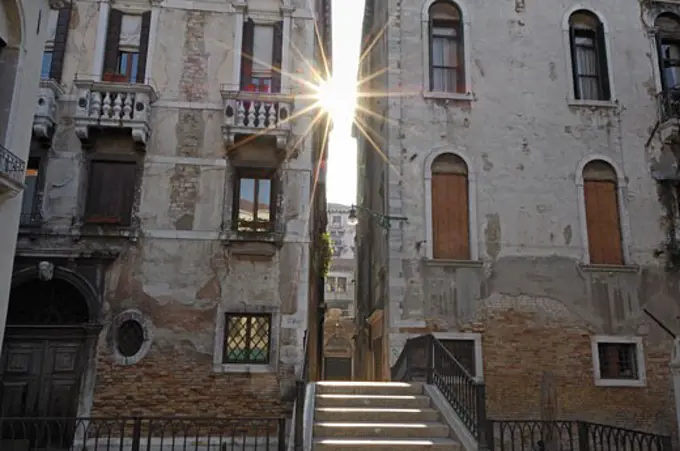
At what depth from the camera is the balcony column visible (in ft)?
47.4

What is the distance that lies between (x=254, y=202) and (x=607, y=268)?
835 centimetres

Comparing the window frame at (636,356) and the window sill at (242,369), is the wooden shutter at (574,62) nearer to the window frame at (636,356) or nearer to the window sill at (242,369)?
the window frame at (636,356)

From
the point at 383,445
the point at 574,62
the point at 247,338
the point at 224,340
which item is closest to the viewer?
the point at 383,445

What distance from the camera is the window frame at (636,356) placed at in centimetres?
Result: 1392

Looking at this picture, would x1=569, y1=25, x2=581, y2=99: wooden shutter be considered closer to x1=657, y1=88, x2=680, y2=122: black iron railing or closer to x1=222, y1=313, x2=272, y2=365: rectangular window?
x1=657, y1=88, x2=680, y2=122: black iron railing

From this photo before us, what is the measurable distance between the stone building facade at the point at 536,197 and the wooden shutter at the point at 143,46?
581 centimetres

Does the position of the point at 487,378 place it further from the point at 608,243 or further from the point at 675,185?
the point at 675,185

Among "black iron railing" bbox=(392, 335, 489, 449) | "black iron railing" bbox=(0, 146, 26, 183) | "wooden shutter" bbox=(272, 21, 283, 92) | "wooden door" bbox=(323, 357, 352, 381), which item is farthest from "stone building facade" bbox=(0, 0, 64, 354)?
"wooden door" bbox=(323, 357, 352, 381)

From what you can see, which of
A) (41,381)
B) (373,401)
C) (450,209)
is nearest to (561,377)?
(450,209)

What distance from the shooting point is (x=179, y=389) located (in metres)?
12.8

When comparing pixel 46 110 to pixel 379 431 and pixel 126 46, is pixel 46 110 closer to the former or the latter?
pixel 126 46

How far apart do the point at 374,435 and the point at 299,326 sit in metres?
4.28

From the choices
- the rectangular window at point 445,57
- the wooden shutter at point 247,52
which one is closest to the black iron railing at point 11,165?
the wooden shutter at point 247,52

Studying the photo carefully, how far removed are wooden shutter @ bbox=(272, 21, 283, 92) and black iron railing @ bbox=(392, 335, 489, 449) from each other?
22.1 feet
